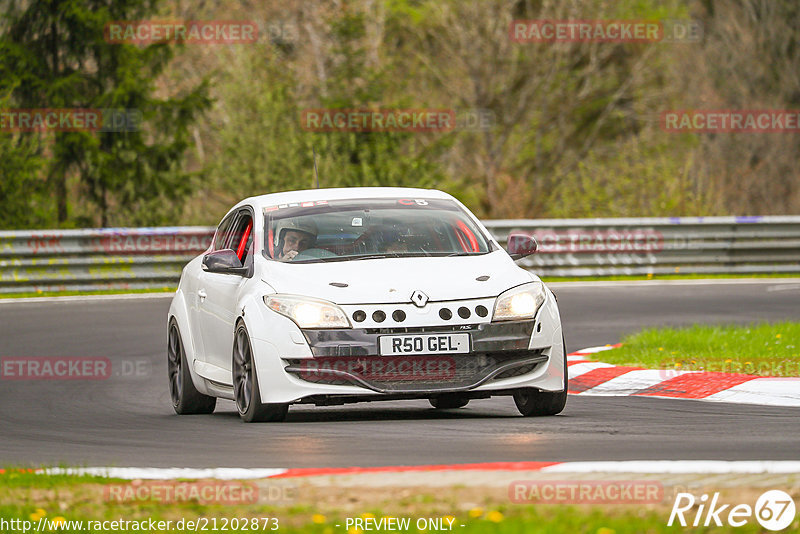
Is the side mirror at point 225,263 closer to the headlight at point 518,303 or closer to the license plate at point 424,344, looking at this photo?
the license plate at point 424,344

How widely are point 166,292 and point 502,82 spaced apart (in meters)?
19.5

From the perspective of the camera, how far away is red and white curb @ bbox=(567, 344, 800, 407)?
11.1 m

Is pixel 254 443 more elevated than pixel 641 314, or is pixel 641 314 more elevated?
pixel 254 443

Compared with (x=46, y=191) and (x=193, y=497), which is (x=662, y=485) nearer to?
(x=193, y=497)

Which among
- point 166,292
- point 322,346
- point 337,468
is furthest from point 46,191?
point 337,468

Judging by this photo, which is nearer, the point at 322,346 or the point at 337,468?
the point at 337,468

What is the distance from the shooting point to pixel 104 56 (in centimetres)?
3388

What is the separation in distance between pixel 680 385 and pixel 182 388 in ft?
12.2

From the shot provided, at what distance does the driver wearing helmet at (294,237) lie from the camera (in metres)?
10.4

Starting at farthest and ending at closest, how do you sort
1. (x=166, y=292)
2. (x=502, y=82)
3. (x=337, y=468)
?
Answer: (x=502, y=82), (x=166, y=292), (x=337, y=468)
